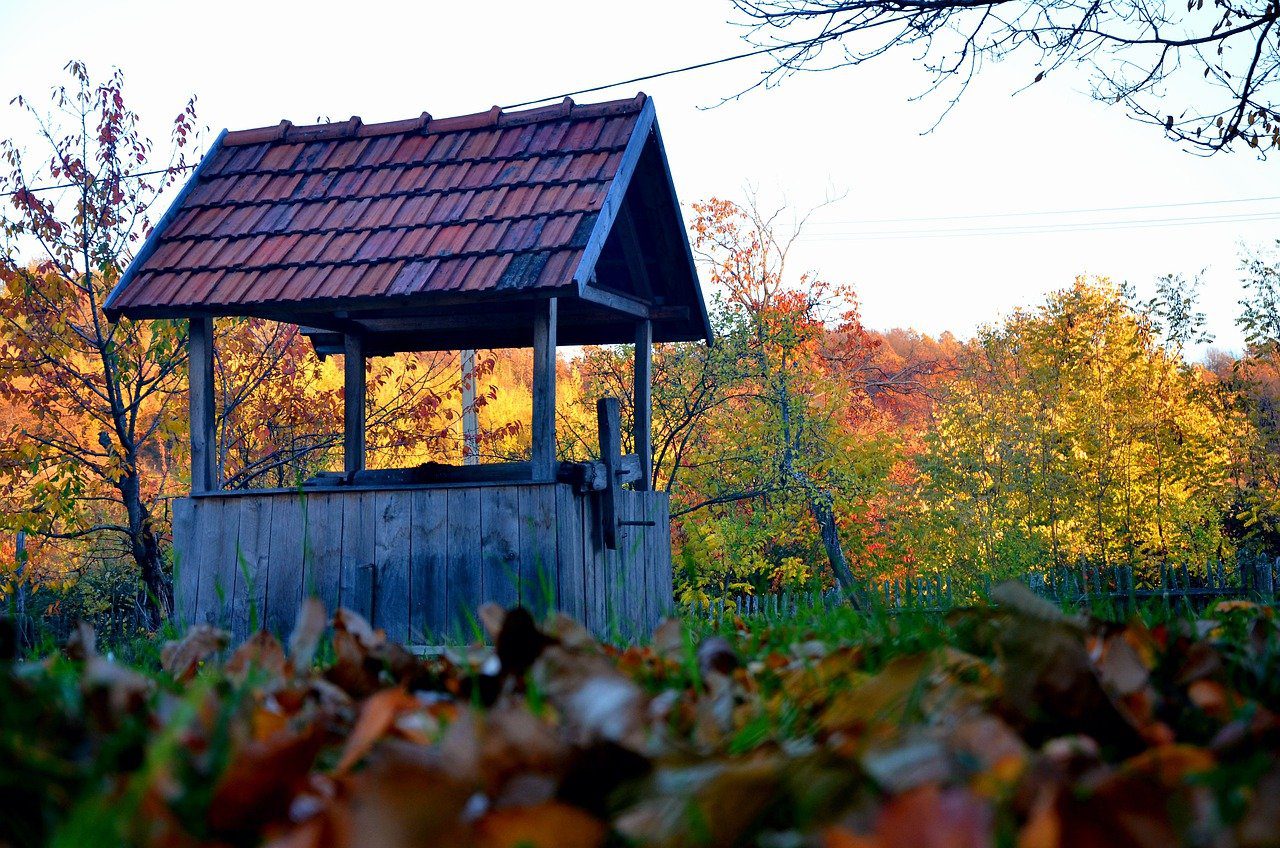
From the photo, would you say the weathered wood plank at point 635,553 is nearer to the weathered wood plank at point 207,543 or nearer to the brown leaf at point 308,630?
the weathered wood plank at point 207,543

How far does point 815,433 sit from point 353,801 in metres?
21.3

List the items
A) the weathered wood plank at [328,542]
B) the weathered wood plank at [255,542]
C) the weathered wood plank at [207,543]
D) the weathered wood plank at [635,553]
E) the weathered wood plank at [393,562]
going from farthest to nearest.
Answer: the weathered wood plank at [635,553]
the weathered wood plank at [207,543]
the weathered wood plank at [255,542]
the weathered wood plank at [328,542]
the weathered wood plank at [393,562]

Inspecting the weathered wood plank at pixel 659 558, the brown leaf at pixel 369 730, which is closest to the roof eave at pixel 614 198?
the weathered wood plank at pixel 659 558

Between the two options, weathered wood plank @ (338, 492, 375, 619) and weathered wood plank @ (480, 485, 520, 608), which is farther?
weathered wood plank @ (338, 492, 375, 619)

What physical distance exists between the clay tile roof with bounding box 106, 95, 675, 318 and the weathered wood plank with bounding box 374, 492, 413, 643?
131 cm

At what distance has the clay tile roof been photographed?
269 inches

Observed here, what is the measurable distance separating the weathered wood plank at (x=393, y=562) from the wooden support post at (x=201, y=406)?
1.45 meters

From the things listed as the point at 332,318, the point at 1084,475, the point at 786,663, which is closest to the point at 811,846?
the point at 786,663

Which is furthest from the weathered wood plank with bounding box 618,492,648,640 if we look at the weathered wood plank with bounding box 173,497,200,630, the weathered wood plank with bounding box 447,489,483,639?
the weathered wood plank with bounding box 173,497,200,630

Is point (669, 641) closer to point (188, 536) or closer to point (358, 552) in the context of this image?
point (358, 552)

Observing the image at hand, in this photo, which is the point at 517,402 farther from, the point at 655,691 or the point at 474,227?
the point at 655,691

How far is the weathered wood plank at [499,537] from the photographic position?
264 inches

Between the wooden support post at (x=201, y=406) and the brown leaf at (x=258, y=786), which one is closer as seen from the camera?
the brown leaf at (x=258, y=786)

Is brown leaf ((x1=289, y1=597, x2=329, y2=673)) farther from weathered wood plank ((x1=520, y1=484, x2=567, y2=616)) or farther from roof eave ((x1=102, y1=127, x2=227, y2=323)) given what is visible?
roof eave ((x1=102, y1=127, x2=227, y2=323))
